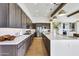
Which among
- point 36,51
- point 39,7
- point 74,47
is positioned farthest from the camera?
point 39,7

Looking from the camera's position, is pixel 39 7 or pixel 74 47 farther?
pixel 39 7

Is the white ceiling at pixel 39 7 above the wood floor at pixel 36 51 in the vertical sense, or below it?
above

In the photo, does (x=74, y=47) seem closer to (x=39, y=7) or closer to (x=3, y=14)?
(x=3, y=14)

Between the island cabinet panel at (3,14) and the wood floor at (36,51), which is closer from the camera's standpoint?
the island cabinet panel at (3,14)

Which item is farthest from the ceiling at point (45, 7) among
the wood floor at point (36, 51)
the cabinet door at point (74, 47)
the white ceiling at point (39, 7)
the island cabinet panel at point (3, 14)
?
the cabinet door at point (74, 47)

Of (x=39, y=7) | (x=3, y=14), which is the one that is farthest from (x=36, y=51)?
(x=39, y=7)

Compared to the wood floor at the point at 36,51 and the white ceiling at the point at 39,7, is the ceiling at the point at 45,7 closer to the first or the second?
the white ceiling at the point at 39,7

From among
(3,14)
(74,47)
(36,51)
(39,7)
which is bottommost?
(36,51)

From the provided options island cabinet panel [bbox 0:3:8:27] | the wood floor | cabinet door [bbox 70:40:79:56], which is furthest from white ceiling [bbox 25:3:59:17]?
cabinet door [bbox 70:40:79:56]

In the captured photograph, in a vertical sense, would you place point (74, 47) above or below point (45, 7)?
below

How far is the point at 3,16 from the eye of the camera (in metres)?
3.75

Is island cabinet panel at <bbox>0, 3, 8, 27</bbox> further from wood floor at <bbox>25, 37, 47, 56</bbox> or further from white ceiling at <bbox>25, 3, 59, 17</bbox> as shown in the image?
white ceiling at <bbox>25, 3, 59, 17</bbox>

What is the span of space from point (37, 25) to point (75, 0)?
13752 millimetres

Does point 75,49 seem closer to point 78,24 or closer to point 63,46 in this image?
point 63,46
